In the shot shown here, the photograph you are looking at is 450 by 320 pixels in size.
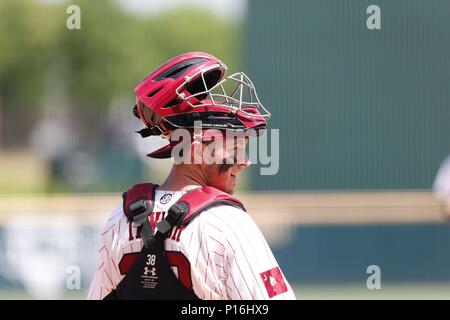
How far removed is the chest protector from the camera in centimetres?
314

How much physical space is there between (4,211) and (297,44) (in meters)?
5.99

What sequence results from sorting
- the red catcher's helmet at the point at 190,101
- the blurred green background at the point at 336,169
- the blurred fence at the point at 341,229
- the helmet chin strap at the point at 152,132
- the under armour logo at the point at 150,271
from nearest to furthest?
the under armour logo at the point at 150,271, the red catcher's helmet at the point at 190,101, the helmet chin strap at the point at 152,132, the blurred green background at the point at 336,169, the blurred fence at the point at 341,229

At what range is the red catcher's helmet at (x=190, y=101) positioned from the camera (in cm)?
328

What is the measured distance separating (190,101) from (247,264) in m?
0.63

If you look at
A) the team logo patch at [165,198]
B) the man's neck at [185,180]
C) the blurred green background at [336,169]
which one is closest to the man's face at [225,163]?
the man's neck at [185,180]

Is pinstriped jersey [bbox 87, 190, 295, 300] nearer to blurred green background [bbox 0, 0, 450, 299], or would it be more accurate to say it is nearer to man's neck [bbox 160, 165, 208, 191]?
man's neck [bbox 160, 165, 208, 191]

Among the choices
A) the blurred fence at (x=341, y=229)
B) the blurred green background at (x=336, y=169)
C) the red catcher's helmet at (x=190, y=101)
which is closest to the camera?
the red catcher's helmet at (x=190, y=101)

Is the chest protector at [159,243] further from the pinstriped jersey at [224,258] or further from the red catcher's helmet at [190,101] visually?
the red catcher's helmet at [190,101]

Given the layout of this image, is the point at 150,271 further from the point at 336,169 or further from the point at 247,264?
the point at 336,169

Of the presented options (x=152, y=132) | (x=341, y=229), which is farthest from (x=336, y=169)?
(x=152, y=132)

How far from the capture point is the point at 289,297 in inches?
123

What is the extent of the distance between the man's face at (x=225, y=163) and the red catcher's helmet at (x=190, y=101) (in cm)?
7

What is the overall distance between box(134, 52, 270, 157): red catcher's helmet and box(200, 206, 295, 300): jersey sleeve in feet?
1.22
